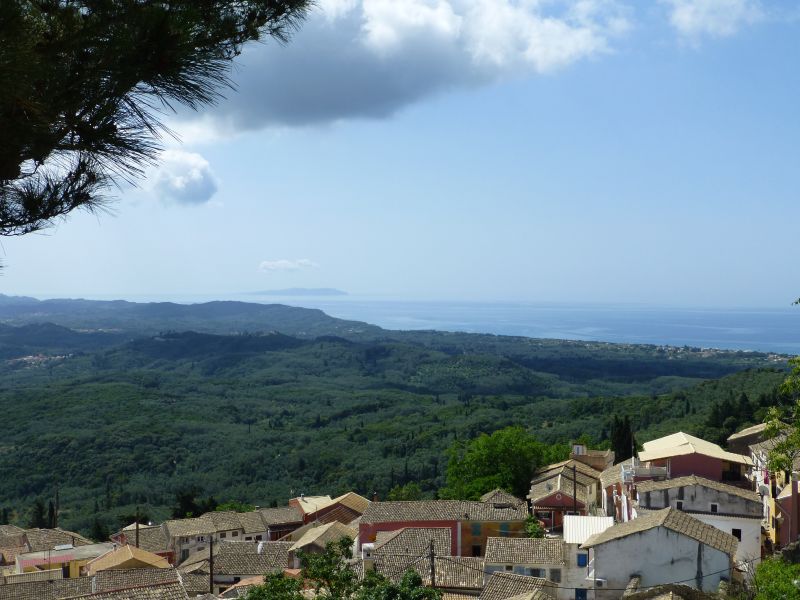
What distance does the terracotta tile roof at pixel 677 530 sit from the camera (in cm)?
1831

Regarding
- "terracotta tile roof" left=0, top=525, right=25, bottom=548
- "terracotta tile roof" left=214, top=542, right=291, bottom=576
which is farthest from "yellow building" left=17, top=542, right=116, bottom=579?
"terracotta tile roof" left=214, top=542, right=291, bottom=576

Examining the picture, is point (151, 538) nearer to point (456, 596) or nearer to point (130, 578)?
point (130, 578)

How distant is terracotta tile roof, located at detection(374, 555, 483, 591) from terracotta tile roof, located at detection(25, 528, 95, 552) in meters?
21.4

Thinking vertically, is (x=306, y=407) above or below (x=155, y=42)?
below

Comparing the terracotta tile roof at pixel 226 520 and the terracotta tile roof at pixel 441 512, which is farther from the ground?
the terracotta tile roof at pixel 441 512

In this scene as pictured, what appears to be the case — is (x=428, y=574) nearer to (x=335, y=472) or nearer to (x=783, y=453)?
(x=783, y=453)

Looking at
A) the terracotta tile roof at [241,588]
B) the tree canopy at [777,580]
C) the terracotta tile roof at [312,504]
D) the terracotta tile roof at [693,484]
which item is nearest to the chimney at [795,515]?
the terracotta tile roof at [693,484]

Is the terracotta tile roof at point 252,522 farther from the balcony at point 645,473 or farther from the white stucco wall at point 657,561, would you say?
the white stucco wall at point 657,561

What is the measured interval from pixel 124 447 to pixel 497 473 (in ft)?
208

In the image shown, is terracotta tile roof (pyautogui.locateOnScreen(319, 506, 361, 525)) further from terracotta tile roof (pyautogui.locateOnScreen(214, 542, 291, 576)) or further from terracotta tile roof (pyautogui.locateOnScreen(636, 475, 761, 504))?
terracotta tile roof (pyautogui.locateOnScreen(636, 475, 761, 504))

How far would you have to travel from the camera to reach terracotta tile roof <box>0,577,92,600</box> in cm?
2266

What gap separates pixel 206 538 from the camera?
1519 inches

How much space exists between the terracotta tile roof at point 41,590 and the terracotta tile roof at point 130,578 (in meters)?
0.48

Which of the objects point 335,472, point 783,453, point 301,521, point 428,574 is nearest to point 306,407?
point 335,472
